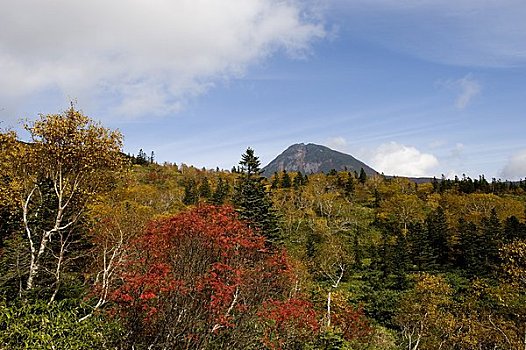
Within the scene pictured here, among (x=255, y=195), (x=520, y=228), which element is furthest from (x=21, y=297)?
(x=520, y=228)

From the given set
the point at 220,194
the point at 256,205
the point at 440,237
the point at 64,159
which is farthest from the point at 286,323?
the point at 220,194

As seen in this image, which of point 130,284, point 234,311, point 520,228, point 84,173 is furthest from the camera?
point 520,228

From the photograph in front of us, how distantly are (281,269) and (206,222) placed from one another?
5.41 m

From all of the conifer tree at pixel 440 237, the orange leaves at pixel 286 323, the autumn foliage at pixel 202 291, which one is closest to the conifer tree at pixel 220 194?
the conifer tree at pixel 440 237

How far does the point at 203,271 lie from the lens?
10852 millimetres

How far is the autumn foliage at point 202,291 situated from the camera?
980cm

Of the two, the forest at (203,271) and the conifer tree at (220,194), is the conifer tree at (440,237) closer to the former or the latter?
the forest at (203,271)

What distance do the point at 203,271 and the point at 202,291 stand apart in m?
0.61

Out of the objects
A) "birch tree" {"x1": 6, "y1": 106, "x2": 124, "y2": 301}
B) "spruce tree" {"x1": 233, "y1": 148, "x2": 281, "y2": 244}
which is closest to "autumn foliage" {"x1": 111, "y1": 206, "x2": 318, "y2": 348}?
"birch tree" {"x1": 6, "y1": 106, "x2": 124, "y2": 301}

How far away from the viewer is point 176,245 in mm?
11188

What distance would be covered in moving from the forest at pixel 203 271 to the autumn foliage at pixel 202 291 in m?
0.04

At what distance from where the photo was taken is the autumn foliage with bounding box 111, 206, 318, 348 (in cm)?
980

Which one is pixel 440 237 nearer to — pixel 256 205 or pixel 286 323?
pixel 256 205

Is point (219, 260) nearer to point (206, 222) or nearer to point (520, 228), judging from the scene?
point (206, 222)
